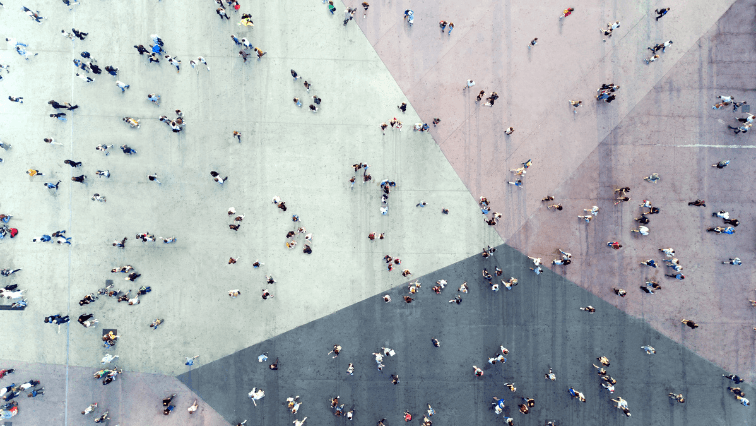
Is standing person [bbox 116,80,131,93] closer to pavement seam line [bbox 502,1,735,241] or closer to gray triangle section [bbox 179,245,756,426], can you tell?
gray triangle section [bbox 179,245,756,426]

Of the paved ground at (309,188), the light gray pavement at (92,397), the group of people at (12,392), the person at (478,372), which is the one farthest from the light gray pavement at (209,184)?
the person at (478,372)

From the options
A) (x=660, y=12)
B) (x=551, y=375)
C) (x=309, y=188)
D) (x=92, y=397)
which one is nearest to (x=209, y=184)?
(x=309, y=188)

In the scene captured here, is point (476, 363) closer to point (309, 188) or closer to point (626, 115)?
point (309, 188)

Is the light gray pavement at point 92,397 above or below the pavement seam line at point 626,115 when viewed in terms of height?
below

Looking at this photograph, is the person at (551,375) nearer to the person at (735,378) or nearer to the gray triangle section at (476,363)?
the gray triangle section at (476,363)

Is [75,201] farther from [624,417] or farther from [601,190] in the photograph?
[624,417]

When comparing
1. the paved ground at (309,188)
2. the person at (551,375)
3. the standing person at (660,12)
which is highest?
the standing person at (660,12)

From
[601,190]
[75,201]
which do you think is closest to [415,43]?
[601,190]

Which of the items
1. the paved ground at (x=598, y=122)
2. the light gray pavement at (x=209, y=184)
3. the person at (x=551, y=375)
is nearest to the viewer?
the person at (x=551, y=375)
